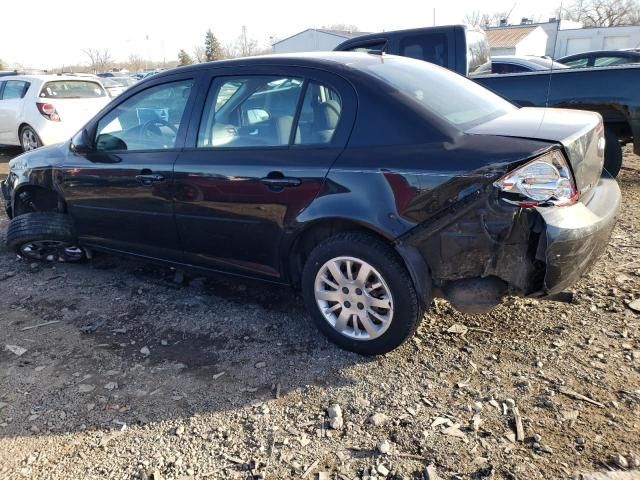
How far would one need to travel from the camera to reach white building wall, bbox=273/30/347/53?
43306mm

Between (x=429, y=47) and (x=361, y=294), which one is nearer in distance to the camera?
(x=361, y=294)

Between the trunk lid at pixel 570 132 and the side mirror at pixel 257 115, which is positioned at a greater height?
the side mirror at pixel 257 115

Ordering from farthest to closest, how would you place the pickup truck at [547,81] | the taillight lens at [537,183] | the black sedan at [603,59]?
the black sedan at [603,59] → the pickup truck at [547,81] → the taillight lens at [537,183]

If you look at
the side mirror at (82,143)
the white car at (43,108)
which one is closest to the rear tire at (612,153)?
the side mirror at (82,143)

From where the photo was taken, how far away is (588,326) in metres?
3.34

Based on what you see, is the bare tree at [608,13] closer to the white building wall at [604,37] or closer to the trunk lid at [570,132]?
the white building wall at [604,37]

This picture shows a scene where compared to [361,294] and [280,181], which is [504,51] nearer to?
[280,181]

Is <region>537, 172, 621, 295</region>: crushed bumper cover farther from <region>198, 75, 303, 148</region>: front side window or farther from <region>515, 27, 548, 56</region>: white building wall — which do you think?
<region>515, 27, 548, 56</region>: white building wall

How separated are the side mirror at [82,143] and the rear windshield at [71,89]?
22.6 ft

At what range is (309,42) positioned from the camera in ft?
149

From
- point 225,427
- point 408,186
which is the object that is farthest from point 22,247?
point 408,186

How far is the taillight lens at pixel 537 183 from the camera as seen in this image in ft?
8.43

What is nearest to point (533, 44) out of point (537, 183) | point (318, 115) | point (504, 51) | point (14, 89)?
point (504, 51)

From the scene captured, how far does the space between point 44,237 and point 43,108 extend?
6582mm
